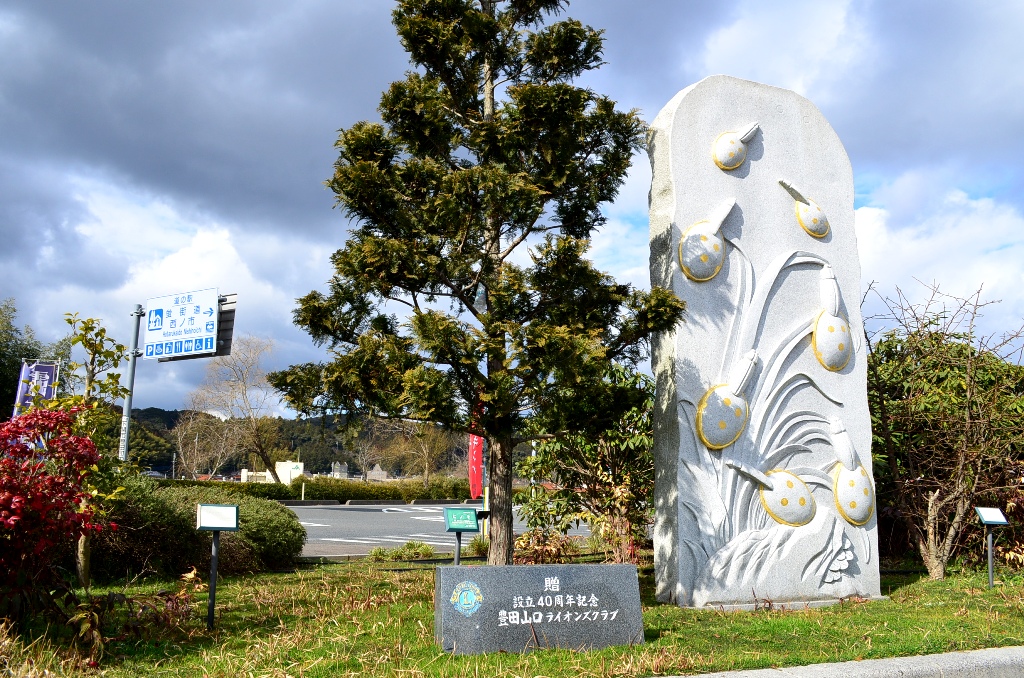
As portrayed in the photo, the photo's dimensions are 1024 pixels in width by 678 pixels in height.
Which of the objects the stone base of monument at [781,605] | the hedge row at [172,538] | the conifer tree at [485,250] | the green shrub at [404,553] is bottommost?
the stone base of monument at [781,605]

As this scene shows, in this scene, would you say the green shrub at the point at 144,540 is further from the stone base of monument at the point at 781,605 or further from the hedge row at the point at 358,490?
the hedge row at the point at 358,490

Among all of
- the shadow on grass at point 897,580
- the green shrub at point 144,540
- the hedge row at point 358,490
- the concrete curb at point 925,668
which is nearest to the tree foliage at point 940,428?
the shadow on grass at point 897,580

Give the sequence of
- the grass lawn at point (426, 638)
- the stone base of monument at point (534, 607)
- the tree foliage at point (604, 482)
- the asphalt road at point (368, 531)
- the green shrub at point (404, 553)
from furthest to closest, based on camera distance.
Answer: the asphalt road at point (368, 531) → the green shrub at point (404, 553) → the tree foliage at point (604, 482) → the stone base of monument at point (534, 607) → the grass lawn at point (426, 638)

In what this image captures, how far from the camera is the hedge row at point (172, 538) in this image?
8781 mm

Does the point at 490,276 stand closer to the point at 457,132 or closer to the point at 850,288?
the point at 457,132

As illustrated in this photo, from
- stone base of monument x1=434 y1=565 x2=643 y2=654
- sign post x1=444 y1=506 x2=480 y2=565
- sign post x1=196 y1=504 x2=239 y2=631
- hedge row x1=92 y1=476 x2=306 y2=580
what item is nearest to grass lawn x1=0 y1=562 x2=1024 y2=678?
stone base of monument x1=434 y1=565 x2=643 y2=654

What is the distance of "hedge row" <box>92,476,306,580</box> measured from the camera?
346 inches

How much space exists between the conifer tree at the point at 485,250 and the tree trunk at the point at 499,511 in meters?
0.02

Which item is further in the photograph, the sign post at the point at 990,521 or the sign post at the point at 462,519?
the sign post at the point at 990,521

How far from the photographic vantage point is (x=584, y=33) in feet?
25.4

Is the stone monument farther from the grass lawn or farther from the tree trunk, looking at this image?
the tree trunk

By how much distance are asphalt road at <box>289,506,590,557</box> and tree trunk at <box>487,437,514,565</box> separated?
416 cm

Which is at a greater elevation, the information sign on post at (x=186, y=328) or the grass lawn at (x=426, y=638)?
the information sign on post at (x=186, y=328)

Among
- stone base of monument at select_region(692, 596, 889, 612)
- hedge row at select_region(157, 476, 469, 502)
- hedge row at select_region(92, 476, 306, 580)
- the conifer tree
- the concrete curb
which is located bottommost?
the concrete curb
